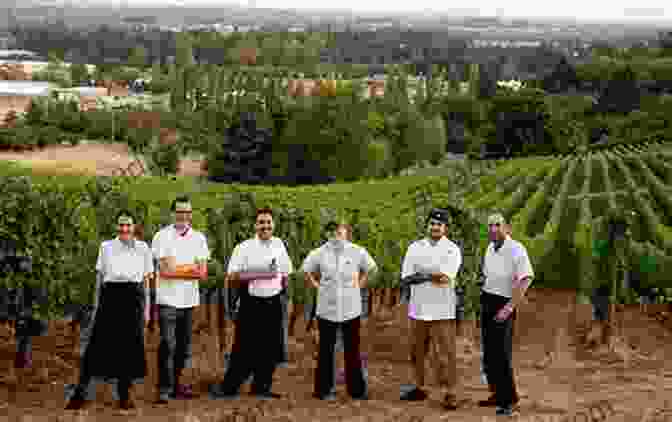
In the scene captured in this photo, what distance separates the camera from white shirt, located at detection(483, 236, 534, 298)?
30.6 ft

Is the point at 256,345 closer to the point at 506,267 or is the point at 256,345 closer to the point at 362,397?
the point at 362,397

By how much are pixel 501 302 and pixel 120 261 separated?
3510mm

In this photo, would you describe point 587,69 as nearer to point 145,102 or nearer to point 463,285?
point 145,102

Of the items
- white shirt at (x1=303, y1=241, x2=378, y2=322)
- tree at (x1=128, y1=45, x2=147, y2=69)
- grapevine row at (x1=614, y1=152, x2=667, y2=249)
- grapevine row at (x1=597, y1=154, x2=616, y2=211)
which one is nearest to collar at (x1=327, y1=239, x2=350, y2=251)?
white shirt at (x1=303, y1=241, x2=378, y2=322)

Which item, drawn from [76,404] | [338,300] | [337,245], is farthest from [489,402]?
[76,404]

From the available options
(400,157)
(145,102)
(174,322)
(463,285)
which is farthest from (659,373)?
(145,102)

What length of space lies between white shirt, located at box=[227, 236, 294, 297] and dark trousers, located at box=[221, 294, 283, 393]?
13cm

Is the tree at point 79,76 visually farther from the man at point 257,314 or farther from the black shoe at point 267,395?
the black shoe at point 267,395

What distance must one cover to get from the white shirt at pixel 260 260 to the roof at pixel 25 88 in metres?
99.6

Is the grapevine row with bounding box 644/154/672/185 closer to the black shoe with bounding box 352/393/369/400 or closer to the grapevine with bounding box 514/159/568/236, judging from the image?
the grapevine with bounding box 514/159/568/236

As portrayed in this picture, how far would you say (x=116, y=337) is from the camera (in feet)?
30.5

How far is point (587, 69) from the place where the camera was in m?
107

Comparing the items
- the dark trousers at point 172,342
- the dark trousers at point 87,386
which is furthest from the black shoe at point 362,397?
the dark trousers at point 87,386

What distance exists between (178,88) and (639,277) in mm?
87212
